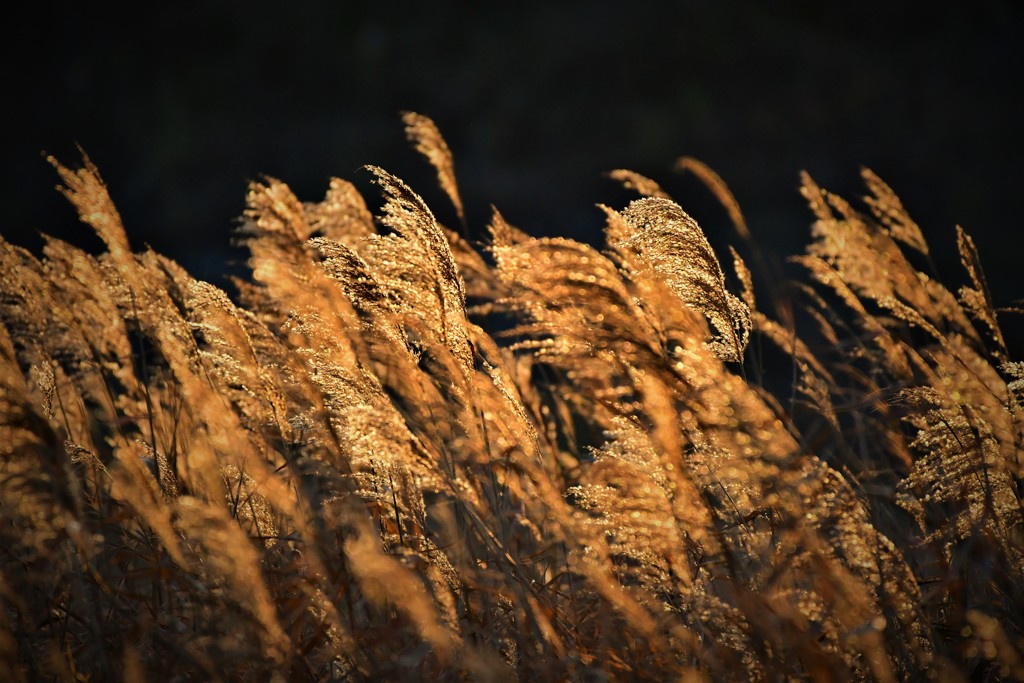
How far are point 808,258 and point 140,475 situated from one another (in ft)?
7.75

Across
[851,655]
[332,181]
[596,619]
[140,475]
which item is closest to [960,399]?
[851,655]

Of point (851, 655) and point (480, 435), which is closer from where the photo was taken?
point (851, 655)

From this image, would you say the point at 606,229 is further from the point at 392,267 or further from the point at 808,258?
the point at 392,267

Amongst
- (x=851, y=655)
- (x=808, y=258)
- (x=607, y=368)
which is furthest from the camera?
(x=808, y=258)

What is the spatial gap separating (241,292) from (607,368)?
6.74 ft

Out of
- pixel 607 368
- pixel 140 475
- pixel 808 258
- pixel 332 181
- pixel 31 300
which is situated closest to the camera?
pixel 607 368

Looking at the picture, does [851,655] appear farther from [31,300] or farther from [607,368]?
[31,300]

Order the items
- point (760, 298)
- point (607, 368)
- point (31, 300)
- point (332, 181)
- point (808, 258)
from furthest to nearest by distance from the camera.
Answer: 1. point (760, 298)
2. point (332, 181)
3. point (808, 258)
4. point (31, 300)
5. point (607, 368)

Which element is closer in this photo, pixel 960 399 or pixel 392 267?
pixel 960 399

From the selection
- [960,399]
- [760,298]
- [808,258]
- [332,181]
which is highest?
[760,298]

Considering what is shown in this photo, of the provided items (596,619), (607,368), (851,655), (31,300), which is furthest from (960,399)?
(31,300)

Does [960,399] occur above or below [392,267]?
below

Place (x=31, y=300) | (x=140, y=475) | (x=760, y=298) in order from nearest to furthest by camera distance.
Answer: (x=140, y=475)
(x=31, y=300)
(x=760, y=298)

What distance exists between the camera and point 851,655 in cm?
175
